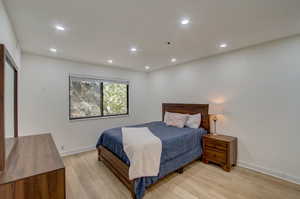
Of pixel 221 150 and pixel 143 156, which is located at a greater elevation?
pixel 143 156

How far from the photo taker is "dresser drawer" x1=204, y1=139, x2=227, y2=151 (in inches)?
112

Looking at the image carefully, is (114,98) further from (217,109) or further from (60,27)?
(217,109)

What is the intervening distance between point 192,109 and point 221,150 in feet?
4.29

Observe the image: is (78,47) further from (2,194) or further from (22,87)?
(2,194)

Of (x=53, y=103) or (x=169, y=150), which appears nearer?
(x=169, y=150)

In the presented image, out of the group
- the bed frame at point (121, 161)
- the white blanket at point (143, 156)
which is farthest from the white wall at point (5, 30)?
the bed frame at point (121, 161)

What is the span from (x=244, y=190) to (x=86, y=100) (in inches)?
165

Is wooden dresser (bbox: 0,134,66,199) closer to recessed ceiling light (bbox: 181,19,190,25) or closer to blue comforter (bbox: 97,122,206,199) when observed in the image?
blue comforter (bbox: 97,122,206,199)

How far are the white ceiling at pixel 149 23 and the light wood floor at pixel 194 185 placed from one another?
8.47 feet

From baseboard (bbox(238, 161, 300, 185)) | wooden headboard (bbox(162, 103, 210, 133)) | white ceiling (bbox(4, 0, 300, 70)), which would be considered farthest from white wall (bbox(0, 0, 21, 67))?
baseboard (bbox(238, 161, 300, 185))

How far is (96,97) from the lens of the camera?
14.2 ft

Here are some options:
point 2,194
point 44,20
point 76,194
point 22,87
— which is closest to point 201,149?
point 76,194

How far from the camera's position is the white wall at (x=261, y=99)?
2436 mm

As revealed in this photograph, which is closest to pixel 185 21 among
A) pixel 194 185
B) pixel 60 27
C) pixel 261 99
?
pixel 60 27
